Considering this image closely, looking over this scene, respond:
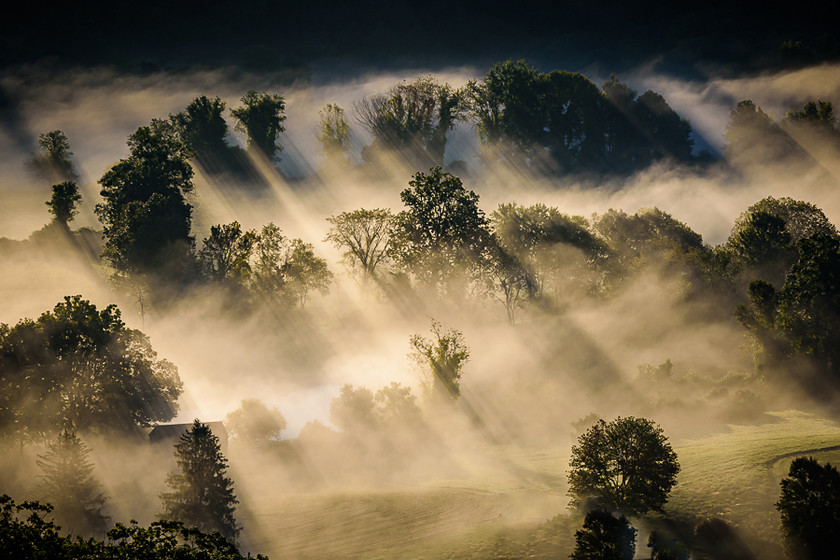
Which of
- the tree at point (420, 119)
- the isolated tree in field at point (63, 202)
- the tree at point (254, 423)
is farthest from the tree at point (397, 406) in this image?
the tree at point (420, 119)

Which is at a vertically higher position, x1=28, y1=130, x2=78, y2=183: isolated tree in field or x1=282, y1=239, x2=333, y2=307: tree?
x1=28, y1=130, x2=78, y2=183: isolated tree in field

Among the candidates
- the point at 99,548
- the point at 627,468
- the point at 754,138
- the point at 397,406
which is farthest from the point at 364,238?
the point at 754,138

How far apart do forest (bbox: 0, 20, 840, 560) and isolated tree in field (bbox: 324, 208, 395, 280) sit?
1.70 ft

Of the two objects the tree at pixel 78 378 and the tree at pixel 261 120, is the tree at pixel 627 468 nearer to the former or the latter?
the tree at pixel 78 378

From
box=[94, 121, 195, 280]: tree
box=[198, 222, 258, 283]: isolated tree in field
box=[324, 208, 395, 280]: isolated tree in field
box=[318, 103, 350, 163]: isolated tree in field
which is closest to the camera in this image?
box=[198, 222, 258, 283]: isolated tree in field

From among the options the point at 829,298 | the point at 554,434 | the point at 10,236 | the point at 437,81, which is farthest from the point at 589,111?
the point at 10,236

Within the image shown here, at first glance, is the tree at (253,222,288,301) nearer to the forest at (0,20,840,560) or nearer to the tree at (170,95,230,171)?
the forest at (0,20,840,560)

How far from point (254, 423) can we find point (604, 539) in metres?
53.7

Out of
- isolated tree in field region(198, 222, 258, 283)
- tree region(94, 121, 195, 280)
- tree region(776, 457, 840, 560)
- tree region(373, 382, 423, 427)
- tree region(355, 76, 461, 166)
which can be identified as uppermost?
tree region(355, 76, 461, 166)

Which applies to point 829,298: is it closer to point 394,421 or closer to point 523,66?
point 394,421

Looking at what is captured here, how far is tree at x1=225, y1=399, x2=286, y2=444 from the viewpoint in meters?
83.9

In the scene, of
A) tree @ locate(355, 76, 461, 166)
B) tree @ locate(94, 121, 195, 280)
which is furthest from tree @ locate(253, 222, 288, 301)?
tree @ locate(355, 76, 461, 166)

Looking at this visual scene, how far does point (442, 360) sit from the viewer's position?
3371 inches

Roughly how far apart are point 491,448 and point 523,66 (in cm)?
10524
